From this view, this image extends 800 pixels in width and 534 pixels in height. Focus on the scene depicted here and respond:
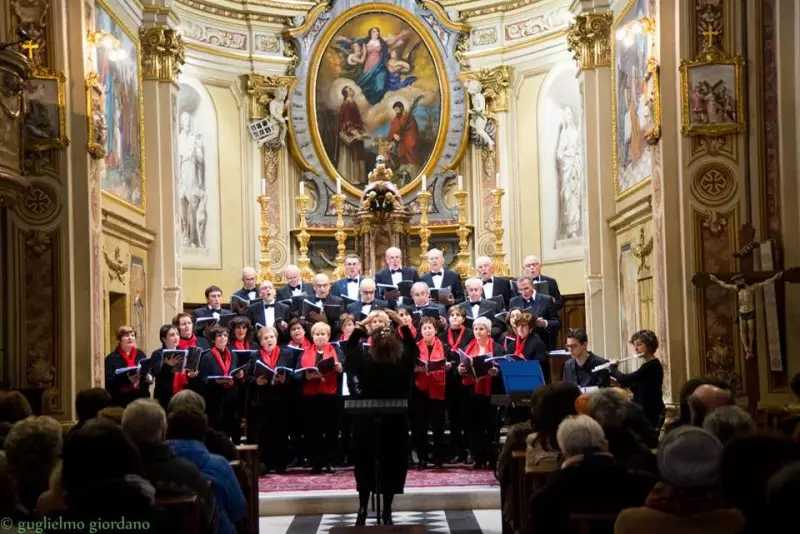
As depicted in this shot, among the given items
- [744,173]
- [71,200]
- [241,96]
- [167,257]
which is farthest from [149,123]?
[744,173]

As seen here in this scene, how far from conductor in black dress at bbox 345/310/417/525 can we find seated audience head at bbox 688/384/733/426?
2707 mm

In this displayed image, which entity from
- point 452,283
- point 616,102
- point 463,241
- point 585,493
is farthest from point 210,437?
point 463,241

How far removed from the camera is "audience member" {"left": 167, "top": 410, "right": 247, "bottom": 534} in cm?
562

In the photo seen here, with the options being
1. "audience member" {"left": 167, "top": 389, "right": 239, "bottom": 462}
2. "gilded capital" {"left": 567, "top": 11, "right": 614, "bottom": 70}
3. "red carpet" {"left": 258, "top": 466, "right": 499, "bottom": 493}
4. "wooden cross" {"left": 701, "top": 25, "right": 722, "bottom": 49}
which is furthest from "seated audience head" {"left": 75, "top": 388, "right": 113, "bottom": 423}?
"gilded capital" {"left": 567, "top": 11, "right": 614, "bottom": 70}

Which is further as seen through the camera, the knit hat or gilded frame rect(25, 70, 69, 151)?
gilded frame rect(25, 70, 69, 151)

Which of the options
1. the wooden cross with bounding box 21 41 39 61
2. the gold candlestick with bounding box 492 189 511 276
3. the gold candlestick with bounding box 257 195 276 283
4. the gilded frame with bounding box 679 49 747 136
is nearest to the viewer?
the wooden cross with bounding box 21 41 39 61

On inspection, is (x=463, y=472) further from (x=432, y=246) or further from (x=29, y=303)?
(x=432, y=246)

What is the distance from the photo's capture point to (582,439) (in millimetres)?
4828

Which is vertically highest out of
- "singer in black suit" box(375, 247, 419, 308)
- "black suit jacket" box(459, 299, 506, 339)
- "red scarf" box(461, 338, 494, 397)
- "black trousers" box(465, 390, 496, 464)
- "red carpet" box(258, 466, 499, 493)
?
"singer in black suit" box(375, 247, 419, 308)

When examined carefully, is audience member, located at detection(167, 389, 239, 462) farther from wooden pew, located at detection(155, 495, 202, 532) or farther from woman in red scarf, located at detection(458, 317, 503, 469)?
woman in red scarf, located at detection(458, 317, 503, 469)

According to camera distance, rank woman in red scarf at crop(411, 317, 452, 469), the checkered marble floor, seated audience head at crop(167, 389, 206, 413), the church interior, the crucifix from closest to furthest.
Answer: seated audience head at crop(167, 389, 206, 413) < the checkered marble floor < the church interior < the crucifix < woman in red scarf at crop(411, 317, 452, 469)

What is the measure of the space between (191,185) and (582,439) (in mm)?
Result: 13193

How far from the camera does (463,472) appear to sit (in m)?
11.5

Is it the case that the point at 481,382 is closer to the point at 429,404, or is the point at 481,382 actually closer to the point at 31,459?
the point at 429,404
